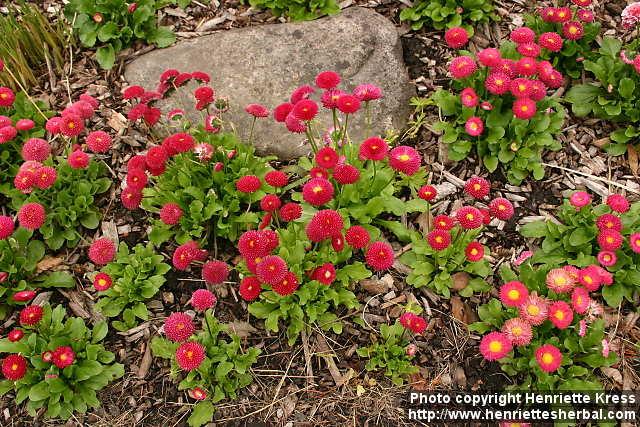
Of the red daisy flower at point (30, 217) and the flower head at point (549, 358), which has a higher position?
the red daisy flower at point (30, 217)

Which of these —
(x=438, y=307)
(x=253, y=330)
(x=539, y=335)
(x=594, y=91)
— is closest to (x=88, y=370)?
(x=253, y=330)

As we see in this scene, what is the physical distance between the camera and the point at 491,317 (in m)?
4.03

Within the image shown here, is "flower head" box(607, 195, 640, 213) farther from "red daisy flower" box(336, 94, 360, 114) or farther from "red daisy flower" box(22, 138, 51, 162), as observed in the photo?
"red daisy flower" box(22, 138, 51, 162)

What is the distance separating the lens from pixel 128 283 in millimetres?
4129

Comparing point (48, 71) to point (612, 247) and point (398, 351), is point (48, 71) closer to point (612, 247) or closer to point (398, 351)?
point (398, 351)

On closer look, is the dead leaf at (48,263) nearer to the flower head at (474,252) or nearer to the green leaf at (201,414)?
the green leaf at (201,414)

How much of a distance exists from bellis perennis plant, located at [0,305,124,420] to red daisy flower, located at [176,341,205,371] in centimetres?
75

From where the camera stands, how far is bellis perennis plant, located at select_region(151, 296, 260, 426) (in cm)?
365

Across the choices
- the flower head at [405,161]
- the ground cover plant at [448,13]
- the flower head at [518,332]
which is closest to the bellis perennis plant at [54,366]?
the flower head at [405,161]

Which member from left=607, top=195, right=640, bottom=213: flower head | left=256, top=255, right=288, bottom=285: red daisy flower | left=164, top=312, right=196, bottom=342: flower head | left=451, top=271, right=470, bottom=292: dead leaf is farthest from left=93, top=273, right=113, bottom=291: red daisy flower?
left=607, top=195, right=640, bottom=213: flower head

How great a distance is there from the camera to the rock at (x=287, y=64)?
5.09m

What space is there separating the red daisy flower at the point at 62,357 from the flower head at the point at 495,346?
2.65 m

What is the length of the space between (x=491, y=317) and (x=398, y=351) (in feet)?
2.40

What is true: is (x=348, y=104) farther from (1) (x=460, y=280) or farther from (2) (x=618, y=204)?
(2) (x=618, y=204)
